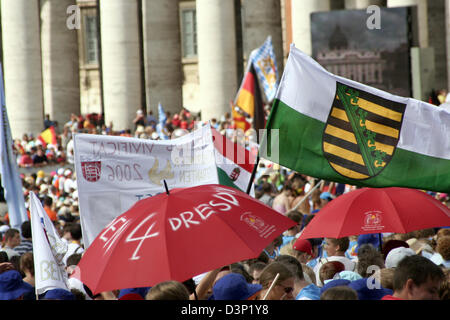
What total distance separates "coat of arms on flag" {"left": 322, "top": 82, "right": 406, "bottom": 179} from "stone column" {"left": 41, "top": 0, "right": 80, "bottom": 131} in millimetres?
36403

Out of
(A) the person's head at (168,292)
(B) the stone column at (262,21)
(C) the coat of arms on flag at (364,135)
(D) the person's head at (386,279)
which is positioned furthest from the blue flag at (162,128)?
(A) the person's head at (168,292)

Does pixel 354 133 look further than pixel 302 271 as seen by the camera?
Yes

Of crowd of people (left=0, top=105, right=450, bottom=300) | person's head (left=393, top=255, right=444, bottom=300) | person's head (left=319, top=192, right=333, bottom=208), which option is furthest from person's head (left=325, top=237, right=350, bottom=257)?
person's head (left=319, top=192, right=333, bottom=208)

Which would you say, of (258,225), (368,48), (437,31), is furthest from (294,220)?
(437,31)

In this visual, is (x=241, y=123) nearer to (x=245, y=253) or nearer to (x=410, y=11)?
(x=410, y=11)

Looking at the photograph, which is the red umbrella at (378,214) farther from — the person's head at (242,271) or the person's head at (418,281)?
the person's head at (418,281)

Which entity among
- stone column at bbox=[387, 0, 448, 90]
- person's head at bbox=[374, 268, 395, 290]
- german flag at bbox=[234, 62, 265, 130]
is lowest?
person's head at bbox=[374, 268, 395, 290]

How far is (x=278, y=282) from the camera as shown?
7195 mm

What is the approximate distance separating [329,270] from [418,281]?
3.39 metres

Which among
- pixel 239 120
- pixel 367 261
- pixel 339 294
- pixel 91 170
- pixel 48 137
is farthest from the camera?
pixel 48 137

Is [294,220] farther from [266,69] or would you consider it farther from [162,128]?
[162,128]

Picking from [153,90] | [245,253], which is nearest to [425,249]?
[245,253]

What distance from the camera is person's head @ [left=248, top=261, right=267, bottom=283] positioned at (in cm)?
919

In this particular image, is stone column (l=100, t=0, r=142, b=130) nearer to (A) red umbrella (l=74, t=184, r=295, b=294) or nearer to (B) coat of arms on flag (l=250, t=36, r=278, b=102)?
(B) coat of arms on flag (l=250, t=36, r=278, b=102)
